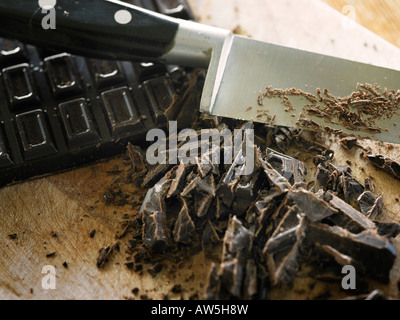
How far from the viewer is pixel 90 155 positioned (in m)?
2.54

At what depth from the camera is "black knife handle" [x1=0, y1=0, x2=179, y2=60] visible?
234 centimetres

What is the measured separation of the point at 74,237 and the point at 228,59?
4.47 feet

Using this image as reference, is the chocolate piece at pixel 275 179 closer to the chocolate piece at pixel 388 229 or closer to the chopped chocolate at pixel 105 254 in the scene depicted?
the chocolate piece at pixel 388 229

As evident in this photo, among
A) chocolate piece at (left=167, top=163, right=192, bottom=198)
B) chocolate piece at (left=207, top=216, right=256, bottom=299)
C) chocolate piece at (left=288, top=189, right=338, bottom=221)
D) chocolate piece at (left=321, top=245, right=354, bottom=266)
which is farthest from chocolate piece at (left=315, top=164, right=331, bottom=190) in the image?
chocolate piece at (left=167, top=163, right=192, bottom=198)


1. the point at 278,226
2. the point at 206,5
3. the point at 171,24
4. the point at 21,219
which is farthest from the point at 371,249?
Result: the point at 206,5

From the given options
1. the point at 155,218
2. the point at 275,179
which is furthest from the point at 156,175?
the point at 275,179

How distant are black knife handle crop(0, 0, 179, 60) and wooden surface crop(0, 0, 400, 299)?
2.39ft

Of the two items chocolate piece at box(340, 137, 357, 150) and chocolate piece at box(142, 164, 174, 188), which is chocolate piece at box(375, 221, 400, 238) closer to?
chocolate piece at box(340, 137, 357, 150)

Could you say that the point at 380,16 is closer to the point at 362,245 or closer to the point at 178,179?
the point at 362,245

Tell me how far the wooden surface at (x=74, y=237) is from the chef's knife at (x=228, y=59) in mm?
354

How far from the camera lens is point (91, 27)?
236cm

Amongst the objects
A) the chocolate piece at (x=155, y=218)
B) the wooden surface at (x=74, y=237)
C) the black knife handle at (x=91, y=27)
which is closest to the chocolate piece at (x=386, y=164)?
the wooden surface at (x=74, y=237)

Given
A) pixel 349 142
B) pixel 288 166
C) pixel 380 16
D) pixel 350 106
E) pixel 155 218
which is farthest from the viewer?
pixel 380 16
